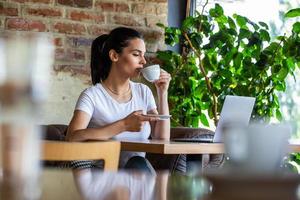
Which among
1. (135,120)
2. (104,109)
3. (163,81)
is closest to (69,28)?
(163,81)

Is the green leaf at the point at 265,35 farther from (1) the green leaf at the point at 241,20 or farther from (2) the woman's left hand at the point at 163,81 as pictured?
(2) the woman's left hand at the point at 163,81

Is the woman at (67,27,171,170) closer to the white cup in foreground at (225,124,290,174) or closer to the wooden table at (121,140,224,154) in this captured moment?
the wooden table at (121,140,224,154)

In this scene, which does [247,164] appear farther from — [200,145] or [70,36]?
[70,36]

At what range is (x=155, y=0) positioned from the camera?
4.64 m

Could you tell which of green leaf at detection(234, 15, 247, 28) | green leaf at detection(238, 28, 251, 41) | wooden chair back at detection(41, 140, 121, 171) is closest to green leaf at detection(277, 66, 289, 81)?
green leaf at detection(238, 28, 251, 41)

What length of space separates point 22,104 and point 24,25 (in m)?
3.65

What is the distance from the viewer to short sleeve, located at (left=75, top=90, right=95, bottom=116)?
296 cm

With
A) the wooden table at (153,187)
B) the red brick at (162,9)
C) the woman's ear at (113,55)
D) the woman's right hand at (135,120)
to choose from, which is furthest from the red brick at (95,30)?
the wooden table at (153,187)

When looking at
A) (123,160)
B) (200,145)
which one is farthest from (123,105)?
(200,145)

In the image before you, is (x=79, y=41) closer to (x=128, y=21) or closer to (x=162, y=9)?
(x=128, y=21)

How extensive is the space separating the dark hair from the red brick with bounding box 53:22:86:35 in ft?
2.79

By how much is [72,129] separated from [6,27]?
1.51 metres

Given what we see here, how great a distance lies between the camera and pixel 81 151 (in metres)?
1.43

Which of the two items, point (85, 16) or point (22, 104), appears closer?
point (22, 104)
